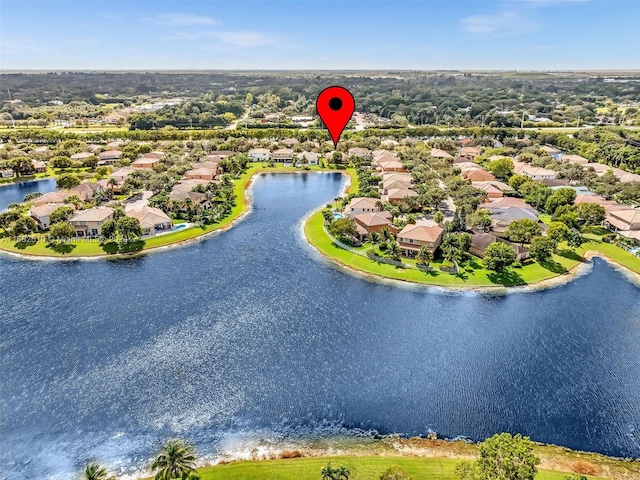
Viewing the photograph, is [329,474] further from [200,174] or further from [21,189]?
[21,189]

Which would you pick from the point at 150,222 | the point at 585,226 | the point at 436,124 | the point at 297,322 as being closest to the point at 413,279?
the point at 297,322

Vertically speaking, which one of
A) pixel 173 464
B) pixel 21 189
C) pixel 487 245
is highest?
pixel 487 245

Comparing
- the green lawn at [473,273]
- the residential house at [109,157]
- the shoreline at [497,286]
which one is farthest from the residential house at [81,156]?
the shoreline at [497,286]

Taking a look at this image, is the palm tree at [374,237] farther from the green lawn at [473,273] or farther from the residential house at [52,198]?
the residential house at [52,198]

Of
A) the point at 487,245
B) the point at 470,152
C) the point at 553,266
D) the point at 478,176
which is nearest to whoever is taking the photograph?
the point at 553,266

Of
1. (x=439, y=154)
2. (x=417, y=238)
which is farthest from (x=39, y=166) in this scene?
(x=439, y=154)

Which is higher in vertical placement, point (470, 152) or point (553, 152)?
point (553, 152)

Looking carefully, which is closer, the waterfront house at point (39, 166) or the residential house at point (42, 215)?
the residential house at point (42, 215)
